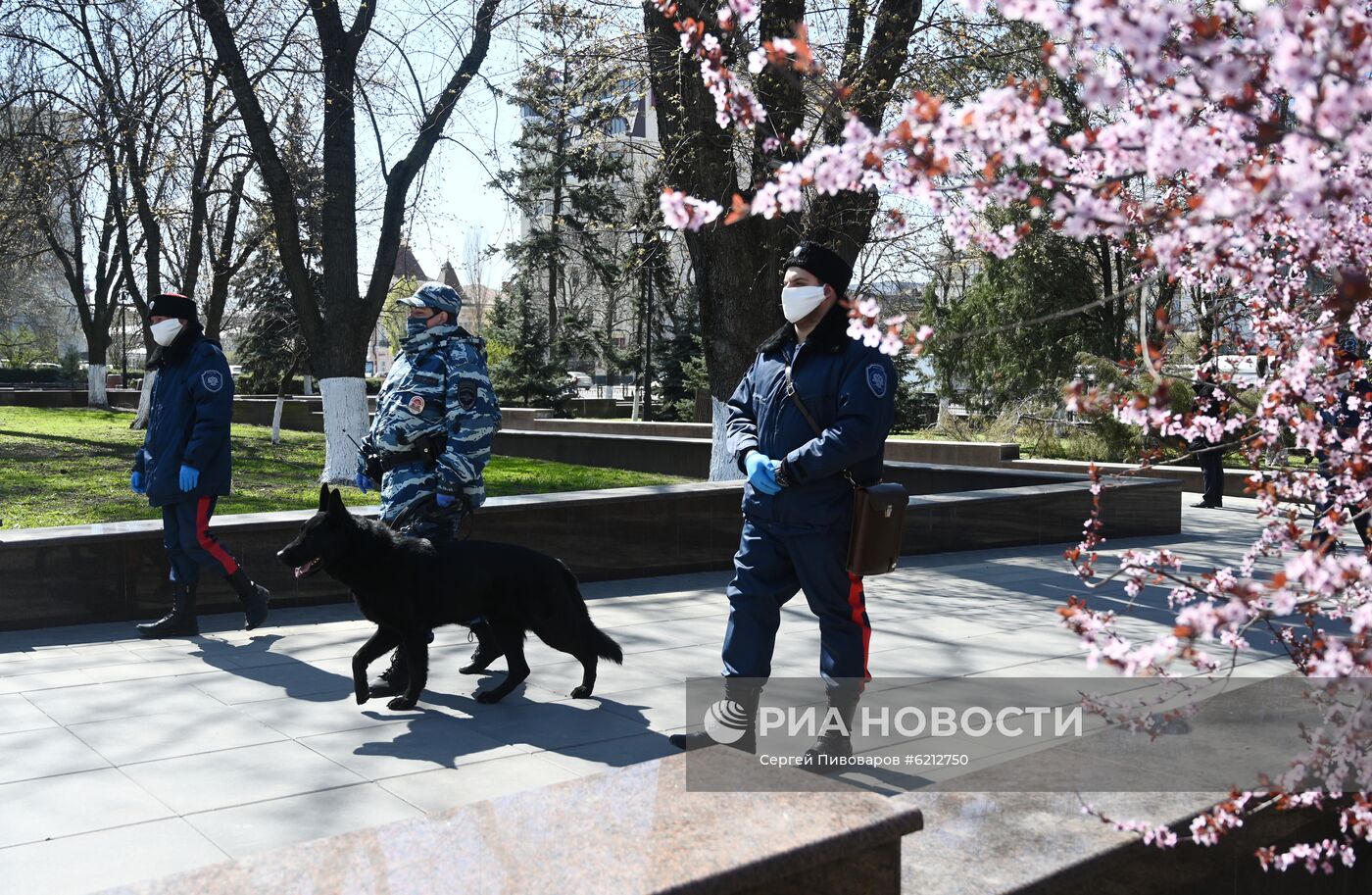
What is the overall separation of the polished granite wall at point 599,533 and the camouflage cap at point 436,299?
271 centimetres

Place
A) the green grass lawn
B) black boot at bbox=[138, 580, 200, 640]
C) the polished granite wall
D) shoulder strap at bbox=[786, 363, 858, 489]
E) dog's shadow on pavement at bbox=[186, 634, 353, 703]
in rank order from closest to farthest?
1. shoulder strap at bbox=[786, 363, 858, 489]
2. dog's shadow on pavement at bbox=[186, 634, 353, 703]
3. black boot at bbox=[138, 580, 200, 640]
4. the polished granite wall
5. the green grass lawn

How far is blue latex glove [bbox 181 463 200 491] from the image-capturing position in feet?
23.0

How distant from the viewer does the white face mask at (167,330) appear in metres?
7.20

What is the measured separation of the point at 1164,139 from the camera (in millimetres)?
1904

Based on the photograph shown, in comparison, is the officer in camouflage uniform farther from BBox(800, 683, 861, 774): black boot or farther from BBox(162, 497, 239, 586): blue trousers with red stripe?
BBox(800, 683, 861, 774): black boot

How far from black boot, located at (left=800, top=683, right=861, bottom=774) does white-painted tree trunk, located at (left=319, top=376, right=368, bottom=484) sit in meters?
11.0

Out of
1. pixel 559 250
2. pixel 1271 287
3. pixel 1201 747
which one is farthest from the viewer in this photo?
pixel 559 250

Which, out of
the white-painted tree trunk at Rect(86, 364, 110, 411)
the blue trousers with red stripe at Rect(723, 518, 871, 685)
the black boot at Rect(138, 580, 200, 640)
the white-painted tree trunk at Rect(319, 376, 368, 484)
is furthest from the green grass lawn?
the white-painted tree trunk at Rect(86, 364, 110, 411)

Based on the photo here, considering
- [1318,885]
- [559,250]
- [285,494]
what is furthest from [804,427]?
[559,250]

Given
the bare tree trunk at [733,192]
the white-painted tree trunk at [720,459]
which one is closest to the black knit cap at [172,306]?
the bare tree trunk at [733,192]

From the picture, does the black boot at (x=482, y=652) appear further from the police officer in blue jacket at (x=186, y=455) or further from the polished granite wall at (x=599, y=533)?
the polished granite wall at (x=599, y=533)

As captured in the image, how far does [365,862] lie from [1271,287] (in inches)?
108

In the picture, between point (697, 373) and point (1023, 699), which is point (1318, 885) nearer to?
point (1023, 699)

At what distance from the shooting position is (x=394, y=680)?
5957 mm
